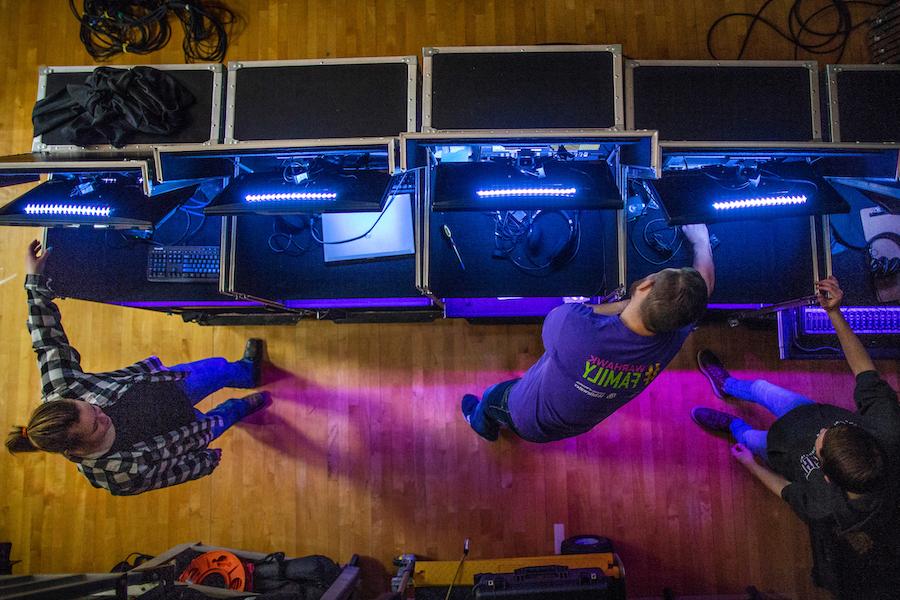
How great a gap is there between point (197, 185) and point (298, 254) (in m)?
0.55

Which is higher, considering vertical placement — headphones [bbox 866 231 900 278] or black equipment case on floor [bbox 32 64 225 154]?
black equipment case on floor [bbox 32 64 225 154]

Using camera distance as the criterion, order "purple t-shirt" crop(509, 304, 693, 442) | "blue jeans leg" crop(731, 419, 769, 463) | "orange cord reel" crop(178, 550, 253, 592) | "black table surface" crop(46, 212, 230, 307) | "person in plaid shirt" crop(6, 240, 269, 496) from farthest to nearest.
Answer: "orange cord reel" crop(178, 550, 253, 592)
"blue jeans leg" crop(731, 419, 769, 463)
"black table surface" crop(46, 212, 230, 307)
"person in plaid shirt" crop(6, 240, 269, 496)
"purple t-shirt" crop(509, 304, 693, 442)

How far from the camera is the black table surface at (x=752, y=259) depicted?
2338 millimetres

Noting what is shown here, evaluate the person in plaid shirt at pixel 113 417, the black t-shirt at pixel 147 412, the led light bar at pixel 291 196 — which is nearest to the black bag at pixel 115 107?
the led light bar at pixel 291 196

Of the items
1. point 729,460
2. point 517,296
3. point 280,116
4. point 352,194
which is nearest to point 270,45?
point 280,116

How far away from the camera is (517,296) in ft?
7.66

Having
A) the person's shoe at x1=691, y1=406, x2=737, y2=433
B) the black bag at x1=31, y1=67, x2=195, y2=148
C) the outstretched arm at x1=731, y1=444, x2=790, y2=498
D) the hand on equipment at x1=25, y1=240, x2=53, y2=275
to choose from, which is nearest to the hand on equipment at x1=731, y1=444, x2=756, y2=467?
the outstretched arm at x1=731, y1=444, x2=790, y2=498

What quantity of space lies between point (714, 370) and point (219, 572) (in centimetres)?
298

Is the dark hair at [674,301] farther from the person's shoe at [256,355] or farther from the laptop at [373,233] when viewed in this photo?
the person's shoe at [256,355]

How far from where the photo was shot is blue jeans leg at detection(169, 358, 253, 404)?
247cm

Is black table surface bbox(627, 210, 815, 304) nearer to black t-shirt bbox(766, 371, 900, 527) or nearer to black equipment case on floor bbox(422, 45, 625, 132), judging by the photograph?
black t-shirt bbox(766, 371, 900, 527)

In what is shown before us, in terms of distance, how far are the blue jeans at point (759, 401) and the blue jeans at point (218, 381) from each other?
8.87 feet

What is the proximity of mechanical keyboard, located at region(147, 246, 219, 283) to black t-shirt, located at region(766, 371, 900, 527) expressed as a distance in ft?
9.03

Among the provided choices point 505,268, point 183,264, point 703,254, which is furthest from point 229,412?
point 703,254
